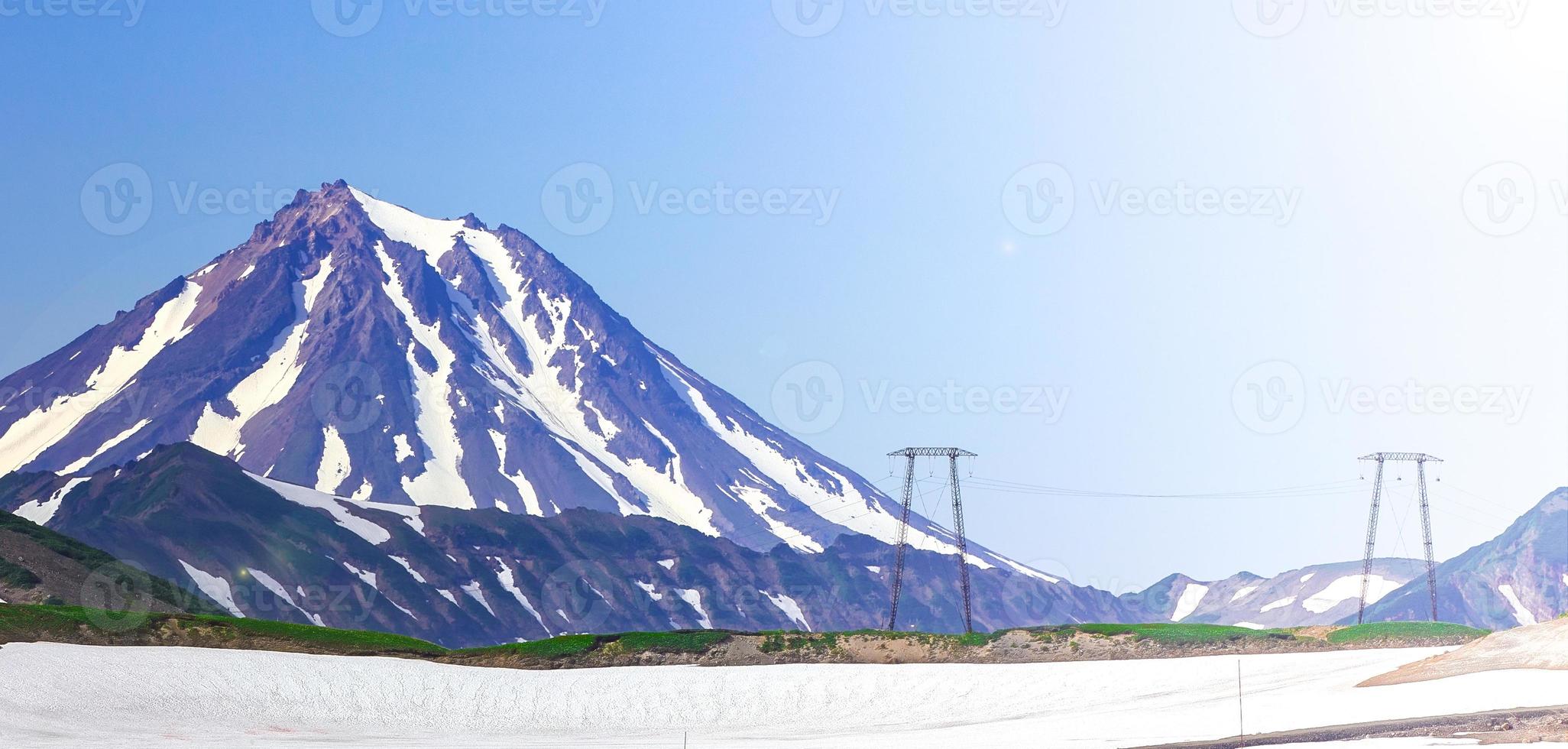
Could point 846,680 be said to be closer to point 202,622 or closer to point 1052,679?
point 1052,679

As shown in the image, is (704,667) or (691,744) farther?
(704,667)

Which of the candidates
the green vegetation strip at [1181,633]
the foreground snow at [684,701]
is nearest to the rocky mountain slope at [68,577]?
the foreground snow at [684,701]

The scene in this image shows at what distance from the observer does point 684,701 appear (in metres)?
85.6

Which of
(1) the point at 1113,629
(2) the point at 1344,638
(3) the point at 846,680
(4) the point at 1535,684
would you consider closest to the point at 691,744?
(3) the point at 846,680

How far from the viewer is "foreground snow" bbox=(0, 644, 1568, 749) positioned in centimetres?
6800

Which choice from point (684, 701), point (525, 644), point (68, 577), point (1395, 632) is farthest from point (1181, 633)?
point (68, 577)

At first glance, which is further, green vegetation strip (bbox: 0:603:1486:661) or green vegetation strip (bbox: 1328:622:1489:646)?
green vegetation strip (bbox: 1328:622:1489:646)

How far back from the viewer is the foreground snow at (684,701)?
223ft

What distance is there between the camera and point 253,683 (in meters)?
80.4

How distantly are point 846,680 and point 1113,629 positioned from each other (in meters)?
28.3

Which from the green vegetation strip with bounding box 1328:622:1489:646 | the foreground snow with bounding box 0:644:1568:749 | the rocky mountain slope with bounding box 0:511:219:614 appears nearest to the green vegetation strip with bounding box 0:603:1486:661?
the green vegetation strip with bounding box 1328:622:1489:646

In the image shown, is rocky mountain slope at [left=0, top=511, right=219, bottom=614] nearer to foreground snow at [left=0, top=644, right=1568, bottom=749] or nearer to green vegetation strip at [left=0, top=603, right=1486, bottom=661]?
green vegetation strip at [left=0, top=603, right=1486, bottom=661]

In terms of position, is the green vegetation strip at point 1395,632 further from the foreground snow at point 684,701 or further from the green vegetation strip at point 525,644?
the foreground snow at point 684,701

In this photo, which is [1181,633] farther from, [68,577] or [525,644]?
[68,577]
